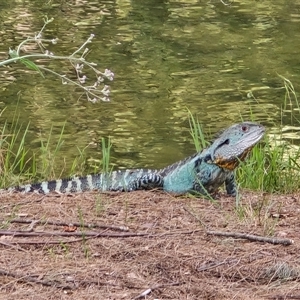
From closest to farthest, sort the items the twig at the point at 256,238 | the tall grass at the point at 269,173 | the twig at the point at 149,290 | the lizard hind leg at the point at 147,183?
the twig at the point at 149,290 → the twig at the point at 256,238 → the lizard hind leg at the point at 147,183 → the tall grass at the point at 269,173

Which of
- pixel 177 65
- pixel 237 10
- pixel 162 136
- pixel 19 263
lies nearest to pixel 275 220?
pixel 19 263

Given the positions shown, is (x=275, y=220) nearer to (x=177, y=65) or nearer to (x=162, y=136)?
(x=162, y=136)

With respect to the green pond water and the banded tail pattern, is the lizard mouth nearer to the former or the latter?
the banded tail pattern

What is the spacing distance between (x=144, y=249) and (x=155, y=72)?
8.89 meters

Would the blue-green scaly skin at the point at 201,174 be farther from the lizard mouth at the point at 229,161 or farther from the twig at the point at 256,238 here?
the twig at the point at 256,238

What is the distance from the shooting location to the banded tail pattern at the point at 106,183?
5.81 metres

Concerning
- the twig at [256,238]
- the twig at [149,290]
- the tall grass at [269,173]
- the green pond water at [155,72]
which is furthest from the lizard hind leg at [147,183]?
the green pond water at [155,72]

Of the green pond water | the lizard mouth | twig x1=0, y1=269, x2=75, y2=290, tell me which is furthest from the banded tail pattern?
the green pond water

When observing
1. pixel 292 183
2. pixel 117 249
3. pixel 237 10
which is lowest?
pixel 237 10

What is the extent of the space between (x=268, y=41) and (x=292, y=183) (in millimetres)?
8741

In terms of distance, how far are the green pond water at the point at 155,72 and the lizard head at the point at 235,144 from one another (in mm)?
2591

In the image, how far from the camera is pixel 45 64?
43.2ft

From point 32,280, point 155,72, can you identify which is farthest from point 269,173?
point 155,72

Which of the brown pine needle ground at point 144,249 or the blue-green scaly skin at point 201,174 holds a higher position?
the brown pine needle ground at point 144,249
